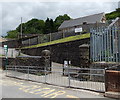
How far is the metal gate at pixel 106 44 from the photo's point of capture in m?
9.88

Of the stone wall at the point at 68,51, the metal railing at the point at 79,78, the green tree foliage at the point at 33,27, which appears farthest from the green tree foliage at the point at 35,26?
the metal railing at the point at 79,78

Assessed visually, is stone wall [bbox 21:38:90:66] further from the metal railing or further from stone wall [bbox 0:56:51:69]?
the metal railing

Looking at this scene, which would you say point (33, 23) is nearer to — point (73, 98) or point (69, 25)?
point (69, 25)

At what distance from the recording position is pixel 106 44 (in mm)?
10297

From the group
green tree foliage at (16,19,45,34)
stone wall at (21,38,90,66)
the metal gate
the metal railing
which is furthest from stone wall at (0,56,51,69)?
green tree foliage at (16,19,45,34)

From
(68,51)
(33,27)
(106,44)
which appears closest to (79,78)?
(106,44)

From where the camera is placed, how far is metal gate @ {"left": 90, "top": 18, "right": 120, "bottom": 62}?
9883 millimetres

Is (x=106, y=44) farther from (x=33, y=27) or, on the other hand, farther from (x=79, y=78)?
(x=33, y=27)

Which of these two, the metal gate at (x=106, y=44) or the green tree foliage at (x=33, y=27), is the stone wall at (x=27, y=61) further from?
the green tree foliage at (x=33, y=27)

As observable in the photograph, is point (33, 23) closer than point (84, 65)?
No

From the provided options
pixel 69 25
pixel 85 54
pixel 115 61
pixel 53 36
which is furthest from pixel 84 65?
pixel 69 25

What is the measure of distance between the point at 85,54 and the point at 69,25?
44.6m

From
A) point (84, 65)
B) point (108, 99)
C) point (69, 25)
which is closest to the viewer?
point (108, 99)

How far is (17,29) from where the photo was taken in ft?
284
